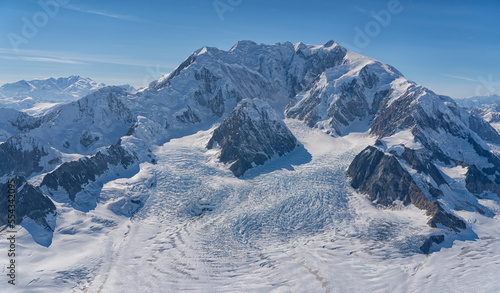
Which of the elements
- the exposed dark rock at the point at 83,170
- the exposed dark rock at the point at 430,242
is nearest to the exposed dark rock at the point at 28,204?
the exposed dark rock at the point at 83,170

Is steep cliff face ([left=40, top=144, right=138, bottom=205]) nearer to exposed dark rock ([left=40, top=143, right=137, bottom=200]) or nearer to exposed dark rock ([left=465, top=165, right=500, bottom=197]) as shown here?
exposed dark rock ([left=40, top=143, right=137, bottom=200])

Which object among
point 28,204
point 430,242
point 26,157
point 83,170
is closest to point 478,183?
point 430,242

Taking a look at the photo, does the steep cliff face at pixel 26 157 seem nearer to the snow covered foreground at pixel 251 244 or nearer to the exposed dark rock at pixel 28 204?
the exposed dark rock at pixel 28 204

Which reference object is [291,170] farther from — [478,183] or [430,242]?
[478,183]

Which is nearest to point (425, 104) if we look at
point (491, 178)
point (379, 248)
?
point (491, 178)

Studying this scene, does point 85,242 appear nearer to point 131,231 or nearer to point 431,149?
point 131,231

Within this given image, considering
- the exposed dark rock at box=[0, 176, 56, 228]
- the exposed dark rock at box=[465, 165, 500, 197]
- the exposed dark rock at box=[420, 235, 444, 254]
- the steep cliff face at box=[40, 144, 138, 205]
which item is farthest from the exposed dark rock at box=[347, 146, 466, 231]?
the exposed dark rock at box=[0, 176, 56, 228]
